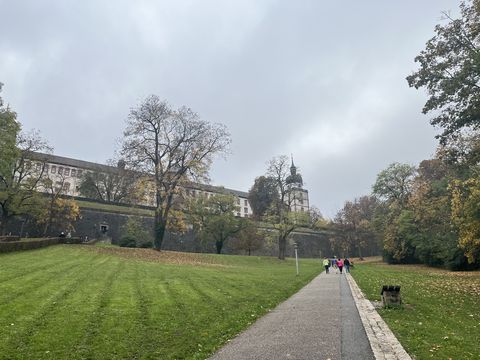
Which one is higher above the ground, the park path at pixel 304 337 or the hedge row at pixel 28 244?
the hedge row at pixel 28 244

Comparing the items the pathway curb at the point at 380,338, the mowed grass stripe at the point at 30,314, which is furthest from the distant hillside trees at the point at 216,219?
the pathway curb at the point at 380,338

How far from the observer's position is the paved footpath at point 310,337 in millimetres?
6551

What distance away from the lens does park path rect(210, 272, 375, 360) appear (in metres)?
6.59

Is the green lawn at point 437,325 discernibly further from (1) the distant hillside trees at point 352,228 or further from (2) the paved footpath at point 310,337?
(1) the distant hillside trees at point 352,228

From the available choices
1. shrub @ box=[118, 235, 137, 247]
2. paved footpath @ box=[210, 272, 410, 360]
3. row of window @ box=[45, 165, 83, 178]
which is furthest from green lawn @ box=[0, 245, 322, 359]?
row of window @ box=[45, 165, 83, 178]

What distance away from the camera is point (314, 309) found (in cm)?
1121

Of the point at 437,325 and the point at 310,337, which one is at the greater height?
the point at 437,325

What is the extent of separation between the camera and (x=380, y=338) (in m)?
7.46

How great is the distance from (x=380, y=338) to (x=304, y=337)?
156cm

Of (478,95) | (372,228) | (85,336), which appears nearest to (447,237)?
(372,228)

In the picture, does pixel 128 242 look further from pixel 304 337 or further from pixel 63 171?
pixel 63 171

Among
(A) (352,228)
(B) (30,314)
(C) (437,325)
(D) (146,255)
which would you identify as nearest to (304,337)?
(C) (437,325)

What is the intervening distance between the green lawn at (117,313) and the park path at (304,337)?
1.70ft

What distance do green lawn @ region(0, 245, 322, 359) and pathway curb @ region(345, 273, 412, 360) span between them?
299cm
